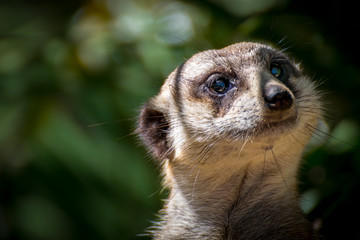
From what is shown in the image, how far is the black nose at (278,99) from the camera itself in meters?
1.89

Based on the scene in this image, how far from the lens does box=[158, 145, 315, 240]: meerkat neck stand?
2.24m

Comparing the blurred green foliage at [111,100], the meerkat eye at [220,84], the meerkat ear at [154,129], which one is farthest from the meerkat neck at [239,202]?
the blurred green foliage at [111,100]

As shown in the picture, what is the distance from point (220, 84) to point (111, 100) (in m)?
1.15

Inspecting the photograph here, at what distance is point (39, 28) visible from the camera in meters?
3.77

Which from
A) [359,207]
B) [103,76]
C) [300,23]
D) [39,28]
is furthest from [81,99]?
[359,207]

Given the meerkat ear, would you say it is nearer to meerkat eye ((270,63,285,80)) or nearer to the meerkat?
the meerkat

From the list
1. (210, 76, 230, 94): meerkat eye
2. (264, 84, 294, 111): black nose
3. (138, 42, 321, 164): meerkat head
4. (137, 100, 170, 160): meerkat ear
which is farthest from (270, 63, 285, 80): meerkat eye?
(137, 100, 170, 160): meerkat ear

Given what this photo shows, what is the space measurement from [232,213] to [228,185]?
144mm

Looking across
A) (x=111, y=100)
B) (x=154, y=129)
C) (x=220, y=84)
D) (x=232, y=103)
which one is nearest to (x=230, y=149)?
(x=232, y=103)

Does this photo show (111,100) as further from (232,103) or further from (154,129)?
(232,103)

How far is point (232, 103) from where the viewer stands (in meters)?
2.12

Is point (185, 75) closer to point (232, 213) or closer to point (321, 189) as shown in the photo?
point (232, 213)

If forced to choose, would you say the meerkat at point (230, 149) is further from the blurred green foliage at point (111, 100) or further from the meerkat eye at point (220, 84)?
the blurred green foliage at point (111, 100)

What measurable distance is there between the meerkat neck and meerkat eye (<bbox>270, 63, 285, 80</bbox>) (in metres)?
0.44
